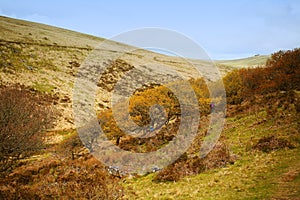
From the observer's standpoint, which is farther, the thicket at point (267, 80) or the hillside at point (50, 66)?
the hillside at point (50, 66)

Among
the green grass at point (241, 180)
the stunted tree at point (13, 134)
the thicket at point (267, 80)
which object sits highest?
the thicket at point (267, 80)

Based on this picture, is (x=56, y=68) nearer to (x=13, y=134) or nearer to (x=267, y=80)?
(x=267, y=80)

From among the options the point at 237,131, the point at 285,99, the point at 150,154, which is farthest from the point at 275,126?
the point at 150,154

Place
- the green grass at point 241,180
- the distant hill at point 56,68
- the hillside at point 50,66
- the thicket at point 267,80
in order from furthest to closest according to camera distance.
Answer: the distant hill at point 56,68 < the hillside at point 50,66 < the thicket at point 267,80 < the green grass at point 241,180

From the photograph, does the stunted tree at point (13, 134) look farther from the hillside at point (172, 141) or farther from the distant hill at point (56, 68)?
the distant hill at point (56, 68)

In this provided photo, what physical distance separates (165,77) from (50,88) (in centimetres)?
4222

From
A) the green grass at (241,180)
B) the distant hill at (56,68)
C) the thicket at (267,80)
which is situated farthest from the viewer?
the distant hill at (56,68)

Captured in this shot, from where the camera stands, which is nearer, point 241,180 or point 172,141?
point 241,180

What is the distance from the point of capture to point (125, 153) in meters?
23.5

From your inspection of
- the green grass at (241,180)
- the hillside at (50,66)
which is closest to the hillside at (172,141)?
the green grass at (241,180)

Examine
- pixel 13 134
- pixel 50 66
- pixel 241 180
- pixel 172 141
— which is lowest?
pixel 172 141

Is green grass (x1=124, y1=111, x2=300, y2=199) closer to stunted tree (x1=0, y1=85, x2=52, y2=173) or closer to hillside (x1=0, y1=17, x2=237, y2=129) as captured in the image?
stunted tree (x1=0, y1=85, x2=52, y2=173)

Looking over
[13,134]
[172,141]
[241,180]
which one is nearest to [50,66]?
[172,141]

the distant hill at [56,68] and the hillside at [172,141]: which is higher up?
the distant hill at [56,68]
